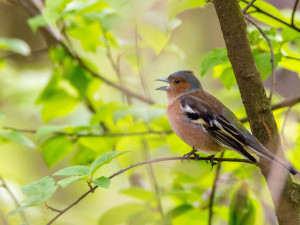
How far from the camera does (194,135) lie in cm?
260

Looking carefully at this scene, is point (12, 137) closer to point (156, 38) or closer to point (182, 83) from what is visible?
point (156, 38)

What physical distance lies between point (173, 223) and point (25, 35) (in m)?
4.57

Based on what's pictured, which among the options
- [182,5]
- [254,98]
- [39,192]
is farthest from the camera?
[182,5]

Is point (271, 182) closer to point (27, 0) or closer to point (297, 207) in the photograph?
point (297, 207)

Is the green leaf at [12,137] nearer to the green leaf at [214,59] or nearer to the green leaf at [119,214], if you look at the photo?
the green leaf at [119,214]

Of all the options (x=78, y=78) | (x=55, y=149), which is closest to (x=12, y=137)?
(x=55, y=149)

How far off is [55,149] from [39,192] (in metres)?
1.03

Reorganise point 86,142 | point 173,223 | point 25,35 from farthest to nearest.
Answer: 1. point 25,35
2. point 86,142
3. point 173,223

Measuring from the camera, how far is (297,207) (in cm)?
185

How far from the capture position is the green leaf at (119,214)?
2.51 m

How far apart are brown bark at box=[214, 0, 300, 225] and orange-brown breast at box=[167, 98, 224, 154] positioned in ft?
2.29

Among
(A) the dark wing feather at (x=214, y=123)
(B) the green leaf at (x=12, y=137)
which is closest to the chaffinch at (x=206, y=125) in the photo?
(A) the dark wing feather at (x=214, y=123)

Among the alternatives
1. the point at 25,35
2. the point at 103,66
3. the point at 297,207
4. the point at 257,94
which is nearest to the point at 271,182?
the point at 297,207

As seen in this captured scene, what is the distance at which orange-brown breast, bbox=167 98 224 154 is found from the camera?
2.56 m
